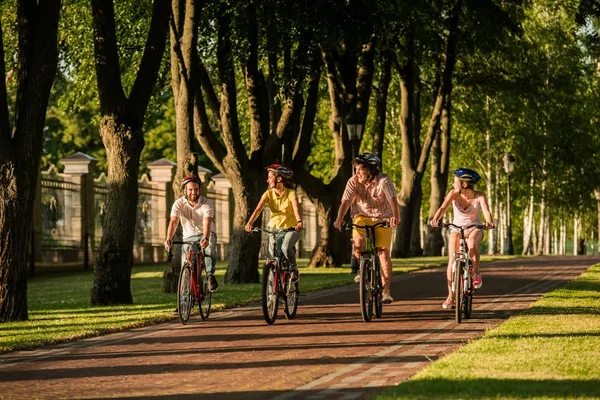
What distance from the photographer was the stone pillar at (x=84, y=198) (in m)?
36.0

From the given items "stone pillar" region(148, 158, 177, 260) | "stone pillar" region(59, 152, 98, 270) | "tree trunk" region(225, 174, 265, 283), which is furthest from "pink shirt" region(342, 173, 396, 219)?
"stone pillar" region(148, 158, 177, 260)

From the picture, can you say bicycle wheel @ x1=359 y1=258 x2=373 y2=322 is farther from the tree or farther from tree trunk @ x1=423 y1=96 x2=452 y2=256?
tree trunk @ x1=423 y1=96 x2=452 y2=256

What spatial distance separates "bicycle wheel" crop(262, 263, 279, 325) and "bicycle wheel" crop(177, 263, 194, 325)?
0.96 meters

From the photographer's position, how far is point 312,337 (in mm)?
14367

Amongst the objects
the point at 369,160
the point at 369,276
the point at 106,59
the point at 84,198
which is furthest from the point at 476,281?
the point at 84,198

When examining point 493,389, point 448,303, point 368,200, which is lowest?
point 493,389

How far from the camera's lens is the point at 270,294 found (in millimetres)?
16047

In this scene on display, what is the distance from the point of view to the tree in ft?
65.3

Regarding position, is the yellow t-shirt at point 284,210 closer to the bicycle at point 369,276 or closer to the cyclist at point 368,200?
the cyclist at point 368,200

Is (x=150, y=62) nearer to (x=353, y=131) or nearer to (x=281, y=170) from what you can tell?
(x=281, y=170)

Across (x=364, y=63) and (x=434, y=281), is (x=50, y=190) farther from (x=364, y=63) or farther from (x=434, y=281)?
(x=434, y=281)

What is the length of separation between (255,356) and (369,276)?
3.83m

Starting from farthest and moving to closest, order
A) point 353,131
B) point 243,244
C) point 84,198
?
point 84,198 < point 353,131 < point 243,244

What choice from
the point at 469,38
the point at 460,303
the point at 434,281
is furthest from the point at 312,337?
the point at 469,38
